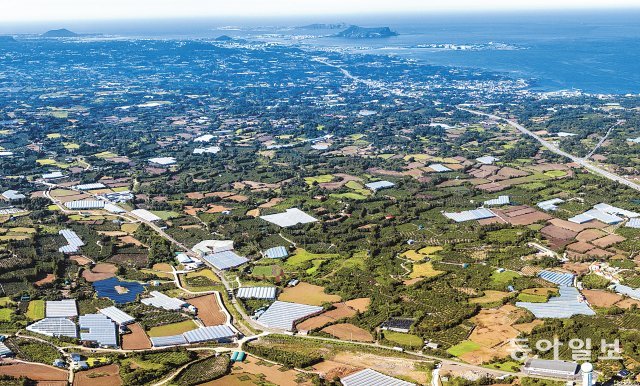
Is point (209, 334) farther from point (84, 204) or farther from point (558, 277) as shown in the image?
point (84, 204)

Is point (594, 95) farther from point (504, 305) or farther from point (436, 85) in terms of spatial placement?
point (504, 305)

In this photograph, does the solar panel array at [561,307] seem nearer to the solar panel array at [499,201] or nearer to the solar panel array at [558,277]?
the solar panel array at [558,277]

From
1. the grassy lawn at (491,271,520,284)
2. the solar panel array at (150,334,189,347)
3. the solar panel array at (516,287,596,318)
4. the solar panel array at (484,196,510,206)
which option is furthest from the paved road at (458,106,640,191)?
the solar panel array at (150,334,189,347)

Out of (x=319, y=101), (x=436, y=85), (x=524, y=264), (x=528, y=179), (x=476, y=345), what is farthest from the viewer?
(x=436, y=85)

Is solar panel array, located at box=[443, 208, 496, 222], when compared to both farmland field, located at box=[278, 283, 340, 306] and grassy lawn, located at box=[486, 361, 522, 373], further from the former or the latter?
grassy lawn, located at box=[486, 361, 522, 373]

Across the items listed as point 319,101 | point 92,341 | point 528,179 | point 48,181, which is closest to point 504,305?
point 92,341

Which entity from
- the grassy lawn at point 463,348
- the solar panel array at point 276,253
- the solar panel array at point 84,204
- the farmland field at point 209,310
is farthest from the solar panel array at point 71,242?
the grassy lawn at point 463,348
